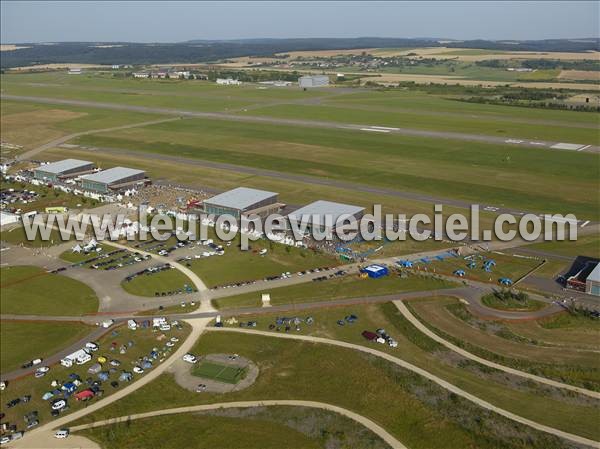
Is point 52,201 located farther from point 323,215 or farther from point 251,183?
point 323,215

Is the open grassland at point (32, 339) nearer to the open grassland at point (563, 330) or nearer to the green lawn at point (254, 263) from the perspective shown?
the green lawn at point (254, 263)

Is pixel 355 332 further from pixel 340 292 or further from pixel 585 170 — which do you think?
pixel 585 170

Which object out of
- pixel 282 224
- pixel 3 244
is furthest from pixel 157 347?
pixel 3 244

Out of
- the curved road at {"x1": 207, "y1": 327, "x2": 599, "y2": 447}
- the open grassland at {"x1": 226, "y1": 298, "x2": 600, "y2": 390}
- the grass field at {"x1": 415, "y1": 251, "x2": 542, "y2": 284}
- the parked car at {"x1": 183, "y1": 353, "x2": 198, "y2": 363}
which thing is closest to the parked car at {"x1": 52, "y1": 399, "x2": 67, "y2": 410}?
the parked car at {"x1": 183, "y1": 353, "x2": 198, "y2": 363}

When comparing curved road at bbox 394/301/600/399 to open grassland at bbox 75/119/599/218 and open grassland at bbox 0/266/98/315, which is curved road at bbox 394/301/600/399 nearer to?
open grassland at bbox 0/266/98/315

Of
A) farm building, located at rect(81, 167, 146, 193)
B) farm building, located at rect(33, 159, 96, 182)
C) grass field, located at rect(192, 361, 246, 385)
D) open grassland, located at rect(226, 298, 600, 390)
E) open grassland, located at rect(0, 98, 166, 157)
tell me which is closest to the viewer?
open grassland, located at rect(226, 298, 600, 390)
